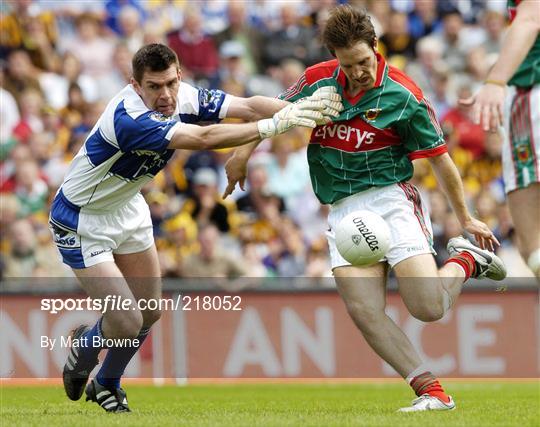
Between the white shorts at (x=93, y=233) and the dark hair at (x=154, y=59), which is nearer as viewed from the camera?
the dark hair at (x=154, y=59)

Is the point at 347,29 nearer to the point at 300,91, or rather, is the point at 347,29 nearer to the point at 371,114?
the point at 371,114

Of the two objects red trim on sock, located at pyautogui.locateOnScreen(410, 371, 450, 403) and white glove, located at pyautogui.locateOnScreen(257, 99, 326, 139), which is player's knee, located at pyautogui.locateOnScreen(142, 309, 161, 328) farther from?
red trim on sock, located at pyautogui.locateOnScreen(410, 371, 450, 403)

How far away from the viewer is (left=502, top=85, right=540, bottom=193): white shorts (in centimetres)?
757

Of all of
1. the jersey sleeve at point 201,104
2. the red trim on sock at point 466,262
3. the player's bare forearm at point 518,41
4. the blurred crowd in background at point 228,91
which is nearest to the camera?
the player's bare forearm at point 518,41

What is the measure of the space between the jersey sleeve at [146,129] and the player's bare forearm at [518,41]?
229cm

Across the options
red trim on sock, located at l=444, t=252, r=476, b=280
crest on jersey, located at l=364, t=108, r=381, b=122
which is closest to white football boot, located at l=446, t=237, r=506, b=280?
red trim on sock, located at l=444, t=252, r=476, b=280

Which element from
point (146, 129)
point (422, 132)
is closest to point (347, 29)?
point (422, 132)

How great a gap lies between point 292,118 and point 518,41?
5.82 feet

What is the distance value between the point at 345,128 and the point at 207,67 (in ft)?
31.0

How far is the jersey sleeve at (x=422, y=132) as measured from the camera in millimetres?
8234

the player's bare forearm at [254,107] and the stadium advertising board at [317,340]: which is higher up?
the player's bare forearm at [254,107]

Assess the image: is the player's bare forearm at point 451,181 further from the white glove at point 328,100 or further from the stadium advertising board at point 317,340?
the stadium advertising board at point 317,340

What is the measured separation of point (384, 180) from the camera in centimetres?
840

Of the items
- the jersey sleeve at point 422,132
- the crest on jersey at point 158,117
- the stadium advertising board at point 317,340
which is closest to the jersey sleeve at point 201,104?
the crest on jersey at point 158,117
